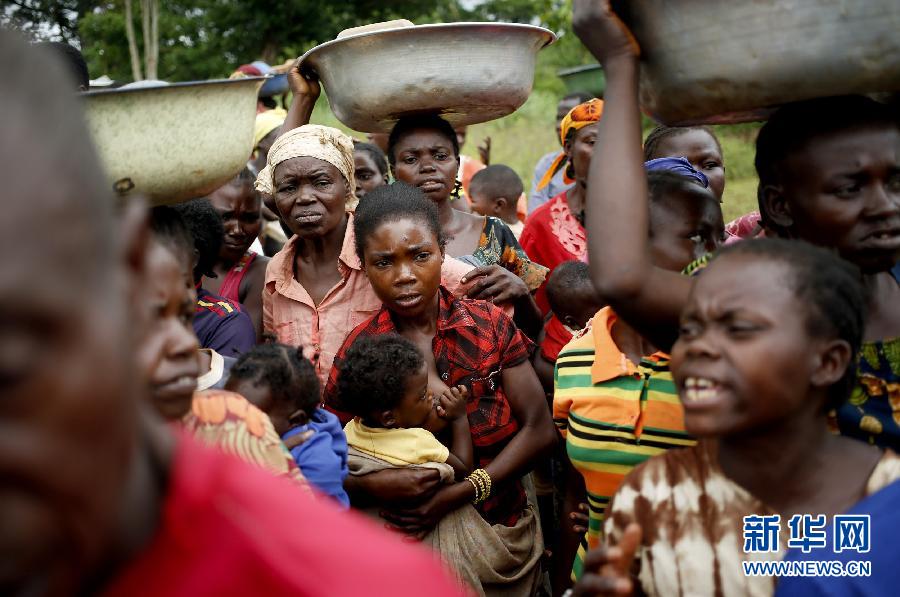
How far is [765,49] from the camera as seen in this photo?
1722 mm

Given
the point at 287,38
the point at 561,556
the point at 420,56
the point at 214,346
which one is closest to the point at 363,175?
the point at 420,56

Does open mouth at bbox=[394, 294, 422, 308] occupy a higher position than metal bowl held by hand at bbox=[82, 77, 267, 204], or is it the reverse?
metal bowl held by hand at bbox=[82, 77, 267, 204]

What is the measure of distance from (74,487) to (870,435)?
1.80 meters

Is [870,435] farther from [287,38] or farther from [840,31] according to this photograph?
[287,38]

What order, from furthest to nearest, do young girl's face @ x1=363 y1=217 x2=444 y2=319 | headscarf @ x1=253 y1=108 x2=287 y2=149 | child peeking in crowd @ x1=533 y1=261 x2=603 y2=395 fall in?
headscarf @ x1=253 y1=108 x2=287 y2=149 < child peeking in crowd @ x1=533 y1=261 x2=603 y2=395 < young girl's face @ x1=363 y1=217 x2=444 y2=319

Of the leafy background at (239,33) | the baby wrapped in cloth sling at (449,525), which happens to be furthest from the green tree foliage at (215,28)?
the baby wrapped in cloth sling at (449,525)

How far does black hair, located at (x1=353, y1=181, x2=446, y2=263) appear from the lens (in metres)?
3.40

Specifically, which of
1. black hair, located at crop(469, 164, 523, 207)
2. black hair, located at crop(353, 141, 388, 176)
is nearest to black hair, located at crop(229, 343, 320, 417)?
black hair, located at crop(353, 141, 388, 176)

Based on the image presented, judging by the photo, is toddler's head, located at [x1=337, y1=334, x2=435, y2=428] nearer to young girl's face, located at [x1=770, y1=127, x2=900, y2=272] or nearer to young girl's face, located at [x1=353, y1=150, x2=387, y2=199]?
young girl's face, located at [x1=770, y1=127, x2=900, y2=272]

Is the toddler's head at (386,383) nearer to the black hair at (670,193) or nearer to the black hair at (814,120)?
the black hair at (670,193)

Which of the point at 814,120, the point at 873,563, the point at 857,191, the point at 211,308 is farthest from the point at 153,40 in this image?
the point at 873,563

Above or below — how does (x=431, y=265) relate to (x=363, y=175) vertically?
below

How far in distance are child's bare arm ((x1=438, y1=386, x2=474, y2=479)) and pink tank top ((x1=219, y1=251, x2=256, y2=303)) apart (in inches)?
56.9

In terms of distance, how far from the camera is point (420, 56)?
3412mm
